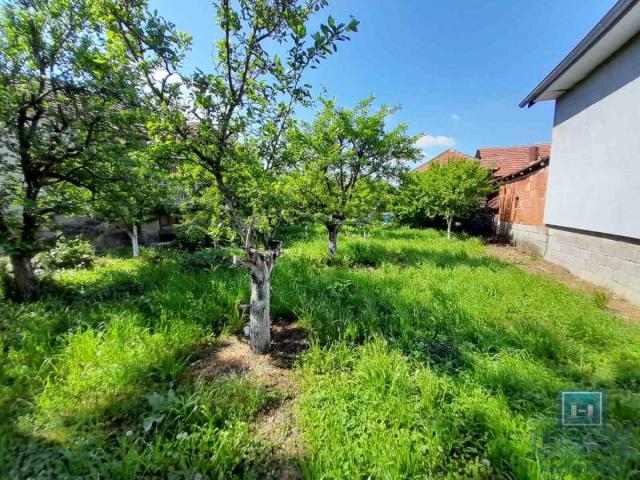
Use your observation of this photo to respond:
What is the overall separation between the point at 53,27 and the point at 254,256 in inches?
196

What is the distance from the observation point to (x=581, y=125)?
655 cm

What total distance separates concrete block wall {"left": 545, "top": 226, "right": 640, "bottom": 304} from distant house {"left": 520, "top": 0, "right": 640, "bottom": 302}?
A: 0.8 inches

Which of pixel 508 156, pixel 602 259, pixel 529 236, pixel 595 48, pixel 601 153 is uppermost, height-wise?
pixel 508 156

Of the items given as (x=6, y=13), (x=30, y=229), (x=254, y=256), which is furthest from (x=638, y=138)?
(x=30, y=229)

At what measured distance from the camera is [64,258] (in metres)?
6.46

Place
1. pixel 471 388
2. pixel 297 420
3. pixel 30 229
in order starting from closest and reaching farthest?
pixel 297 420
pixel 471 388
pixel 30 229

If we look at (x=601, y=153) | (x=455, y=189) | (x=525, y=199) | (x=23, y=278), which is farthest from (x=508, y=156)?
(x=23, y=278)

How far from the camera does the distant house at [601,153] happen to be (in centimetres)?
482

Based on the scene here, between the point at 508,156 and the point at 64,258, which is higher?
the point at 508,156

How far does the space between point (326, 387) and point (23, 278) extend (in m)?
5.57

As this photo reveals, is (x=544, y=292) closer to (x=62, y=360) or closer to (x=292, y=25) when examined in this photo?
(x=292, y=25)

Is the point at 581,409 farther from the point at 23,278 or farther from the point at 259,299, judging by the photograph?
the point at 23,278

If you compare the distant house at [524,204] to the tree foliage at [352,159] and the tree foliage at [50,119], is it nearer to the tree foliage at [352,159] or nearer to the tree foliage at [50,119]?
the tree foliage at [352,159]

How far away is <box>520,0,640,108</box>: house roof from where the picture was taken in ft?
14.5
